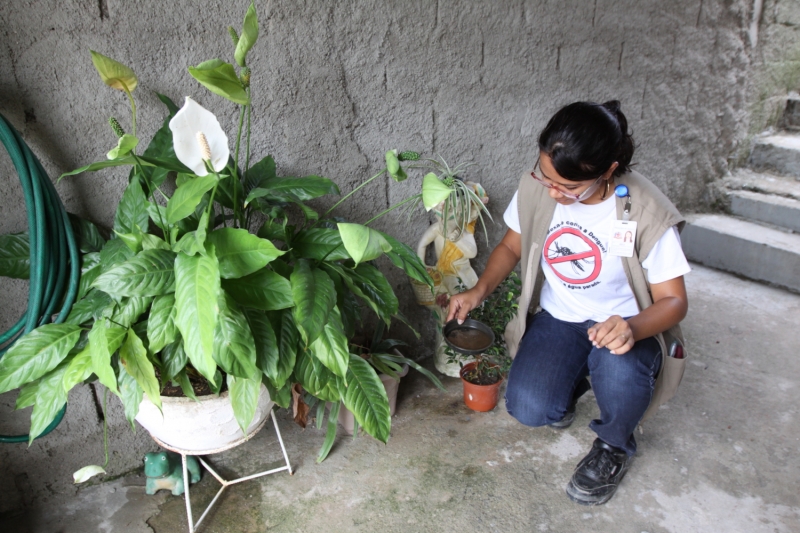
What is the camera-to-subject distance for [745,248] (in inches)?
122

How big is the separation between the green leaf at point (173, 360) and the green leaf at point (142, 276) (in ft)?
0.44

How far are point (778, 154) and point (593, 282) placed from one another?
2586 mm

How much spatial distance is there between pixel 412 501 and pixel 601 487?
552mm

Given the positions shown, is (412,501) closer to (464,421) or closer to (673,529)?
(464,421)

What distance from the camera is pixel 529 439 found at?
1940 millimetres

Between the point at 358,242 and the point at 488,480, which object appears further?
the point at 488,480

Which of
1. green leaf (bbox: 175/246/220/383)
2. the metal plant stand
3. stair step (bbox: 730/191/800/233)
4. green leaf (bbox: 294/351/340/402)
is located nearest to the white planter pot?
the metal plant stand

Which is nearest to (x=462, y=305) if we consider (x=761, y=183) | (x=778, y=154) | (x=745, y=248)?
(x=745, y=248)

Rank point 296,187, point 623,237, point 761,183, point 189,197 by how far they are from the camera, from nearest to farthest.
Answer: point 189,197 < point 296,187 < point 623,237 < point 761,183

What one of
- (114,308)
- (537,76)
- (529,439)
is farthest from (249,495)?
(537,76)

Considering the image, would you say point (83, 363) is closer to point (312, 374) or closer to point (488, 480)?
point (312, 374)

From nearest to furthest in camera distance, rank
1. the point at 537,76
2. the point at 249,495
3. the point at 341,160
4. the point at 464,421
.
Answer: the point at 249,495, the point at 341,160, the point at 464,421, the point at 537,76

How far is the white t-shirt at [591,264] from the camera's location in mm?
1589

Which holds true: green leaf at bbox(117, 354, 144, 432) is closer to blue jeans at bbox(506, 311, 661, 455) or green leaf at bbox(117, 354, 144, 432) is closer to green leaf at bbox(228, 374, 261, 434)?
green leaf at bbox(228, 374, 261, 434)
